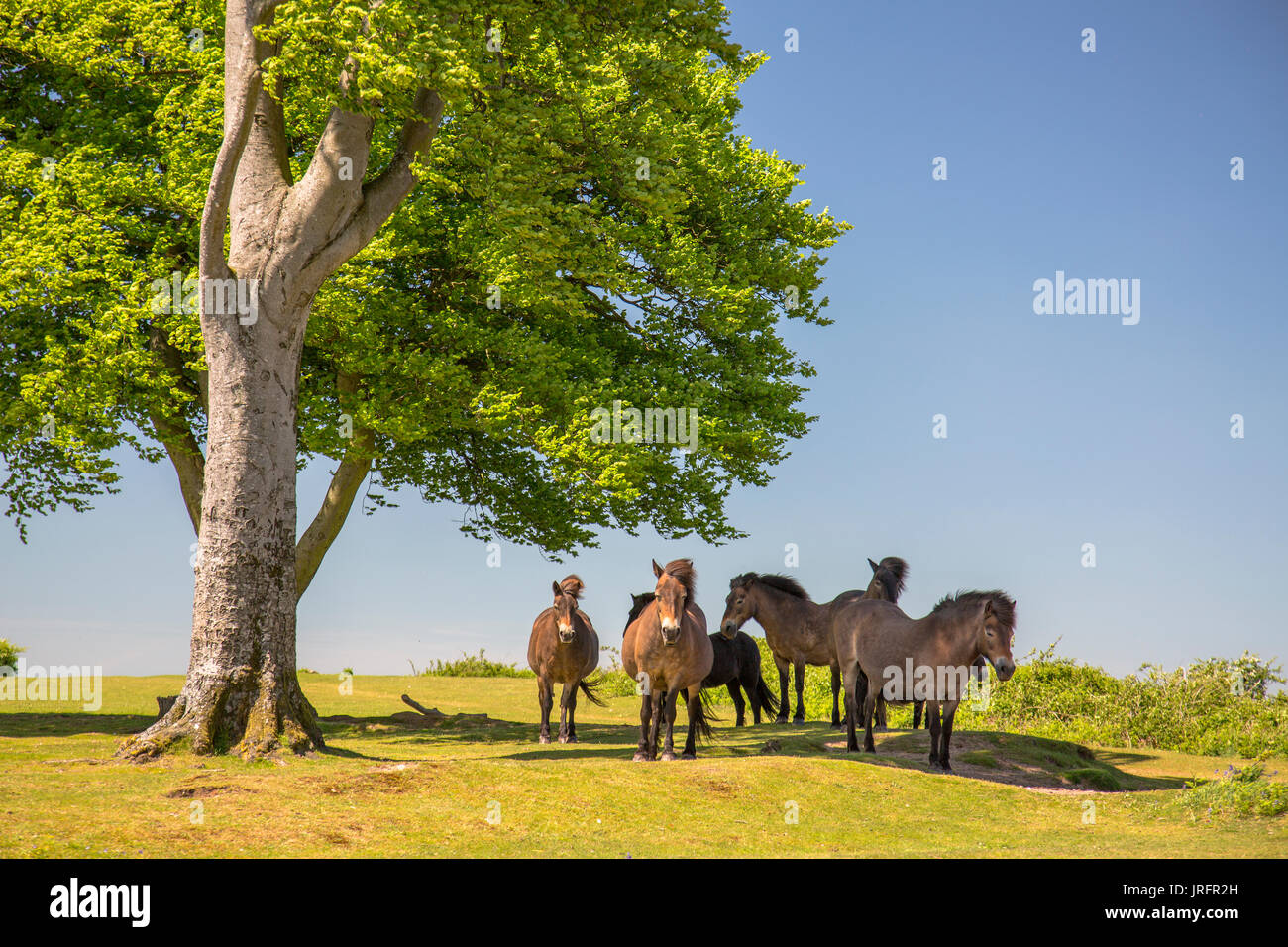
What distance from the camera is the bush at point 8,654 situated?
32.0 meters

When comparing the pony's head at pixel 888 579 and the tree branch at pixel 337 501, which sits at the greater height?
the tree branch at pixel 337 501

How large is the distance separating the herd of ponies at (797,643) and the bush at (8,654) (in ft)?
69.1

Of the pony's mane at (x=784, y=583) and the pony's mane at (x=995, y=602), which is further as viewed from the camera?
the pony's mane at (x=784, y=583)

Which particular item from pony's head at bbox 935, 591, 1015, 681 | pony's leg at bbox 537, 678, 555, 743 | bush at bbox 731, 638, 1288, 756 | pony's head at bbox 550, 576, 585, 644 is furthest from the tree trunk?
bush at bbox 731, 638, 1288, 756

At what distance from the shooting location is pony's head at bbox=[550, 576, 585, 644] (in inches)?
705

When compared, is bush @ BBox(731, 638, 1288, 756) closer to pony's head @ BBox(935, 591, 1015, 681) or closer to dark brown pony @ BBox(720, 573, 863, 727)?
dark brown pony @ BBox(720, 573, 863, 727)

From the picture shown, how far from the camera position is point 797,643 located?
22344 millimetres

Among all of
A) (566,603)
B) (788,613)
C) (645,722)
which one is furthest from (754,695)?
(645,722)

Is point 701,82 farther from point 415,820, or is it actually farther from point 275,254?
point 415,820

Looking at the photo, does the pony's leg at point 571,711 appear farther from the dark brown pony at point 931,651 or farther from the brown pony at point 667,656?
the dark brown pony at point 931,651

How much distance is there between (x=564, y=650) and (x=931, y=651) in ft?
21.8

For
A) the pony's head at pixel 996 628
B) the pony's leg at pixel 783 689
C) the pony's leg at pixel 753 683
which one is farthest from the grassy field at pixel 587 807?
the pony's leg at pixel 753 683

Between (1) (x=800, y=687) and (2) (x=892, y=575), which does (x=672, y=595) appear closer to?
(2) (x=892, y=575)
